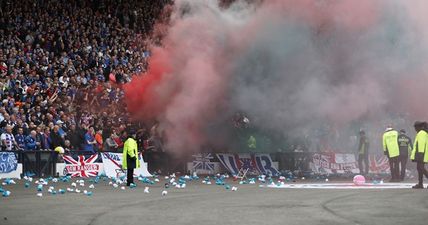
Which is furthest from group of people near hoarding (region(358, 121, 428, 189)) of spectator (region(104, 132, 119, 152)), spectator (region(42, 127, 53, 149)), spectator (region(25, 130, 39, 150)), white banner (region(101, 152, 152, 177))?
spectator (region(25, 130, 39, 150))

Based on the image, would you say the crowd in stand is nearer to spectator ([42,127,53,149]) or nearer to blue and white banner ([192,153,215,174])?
spectator ([42,127,53,149])

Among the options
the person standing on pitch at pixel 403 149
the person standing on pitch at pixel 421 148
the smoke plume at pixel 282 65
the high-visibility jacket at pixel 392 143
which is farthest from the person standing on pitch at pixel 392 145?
the person standing on pitch at pixel 421 148

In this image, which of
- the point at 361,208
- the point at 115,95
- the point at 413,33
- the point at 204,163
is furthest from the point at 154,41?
the point at 361,208

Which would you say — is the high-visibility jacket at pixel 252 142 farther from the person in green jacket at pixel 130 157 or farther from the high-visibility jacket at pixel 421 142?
the high-visibility jacket at pixel 421 142

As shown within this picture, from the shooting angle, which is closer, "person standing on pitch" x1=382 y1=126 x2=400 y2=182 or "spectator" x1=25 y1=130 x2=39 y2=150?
"person standing on pitch" x1=382 y1=126 x2=400 y2=182

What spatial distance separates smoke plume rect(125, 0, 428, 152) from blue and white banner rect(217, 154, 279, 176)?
5.38 feet

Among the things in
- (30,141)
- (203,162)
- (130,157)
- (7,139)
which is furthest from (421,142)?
(7,139)

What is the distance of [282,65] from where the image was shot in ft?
94.2

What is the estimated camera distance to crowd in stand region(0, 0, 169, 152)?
95.8ft

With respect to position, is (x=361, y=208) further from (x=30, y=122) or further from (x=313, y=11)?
(x=30, y=122)

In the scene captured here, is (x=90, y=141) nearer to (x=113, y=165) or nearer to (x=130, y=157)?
(x=113, y=165)

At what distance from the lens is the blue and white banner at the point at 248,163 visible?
31703 mm

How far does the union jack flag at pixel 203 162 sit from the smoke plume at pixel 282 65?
103cm

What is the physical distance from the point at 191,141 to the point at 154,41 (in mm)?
4381
